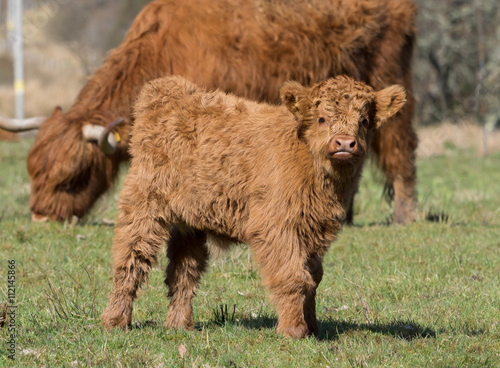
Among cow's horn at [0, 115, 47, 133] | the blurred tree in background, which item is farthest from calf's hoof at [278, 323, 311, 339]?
the blurred tree in background

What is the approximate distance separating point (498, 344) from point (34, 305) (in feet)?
10.0

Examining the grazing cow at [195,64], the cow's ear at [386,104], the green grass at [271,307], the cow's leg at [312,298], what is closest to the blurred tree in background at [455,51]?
the grazing cow at [195,64]

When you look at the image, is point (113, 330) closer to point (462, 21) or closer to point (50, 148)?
point (50, 148)

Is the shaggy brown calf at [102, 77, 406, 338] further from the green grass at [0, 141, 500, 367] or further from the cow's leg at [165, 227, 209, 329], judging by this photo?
the green grass at [0, 141, 500, 367]

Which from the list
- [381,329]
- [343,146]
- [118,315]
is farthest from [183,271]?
[343,146]

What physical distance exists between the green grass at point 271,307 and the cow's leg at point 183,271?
146 millimetres

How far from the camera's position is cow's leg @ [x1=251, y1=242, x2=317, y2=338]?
4.28 meters

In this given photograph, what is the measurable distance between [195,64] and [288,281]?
466 cm

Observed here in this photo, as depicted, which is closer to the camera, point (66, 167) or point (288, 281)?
point (288, 281)

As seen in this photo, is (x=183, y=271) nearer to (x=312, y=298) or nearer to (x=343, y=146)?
(x=312, y=298)

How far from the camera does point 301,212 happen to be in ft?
14.3

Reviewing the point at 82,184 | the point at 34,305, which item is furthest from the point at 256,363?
the point at 82,184

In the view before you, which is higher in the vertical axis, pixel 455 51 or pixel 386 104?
pixel 455 51

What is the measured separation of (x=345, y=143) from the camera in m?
4.12
